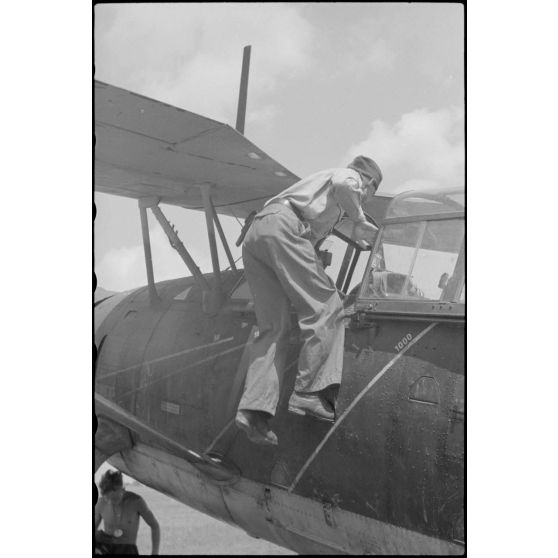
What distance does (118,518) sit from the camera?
4227mm

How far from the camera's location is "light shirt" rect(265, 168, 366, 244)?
3.47 metres

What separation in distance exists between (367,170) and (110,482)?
113 inches

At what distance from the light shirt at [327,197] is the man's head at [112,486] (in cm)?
229

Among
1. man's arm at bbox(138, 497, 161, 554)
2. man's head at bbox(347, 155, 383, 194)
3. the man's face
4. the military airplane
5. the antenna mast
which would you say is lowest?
man's arm at bbox(138, 497, 161, 554)

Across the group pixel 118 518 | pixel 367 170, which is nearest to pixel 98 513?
pixel 118 518

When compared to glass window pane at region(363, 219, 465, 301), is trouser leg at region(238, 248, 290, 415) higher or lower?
lower

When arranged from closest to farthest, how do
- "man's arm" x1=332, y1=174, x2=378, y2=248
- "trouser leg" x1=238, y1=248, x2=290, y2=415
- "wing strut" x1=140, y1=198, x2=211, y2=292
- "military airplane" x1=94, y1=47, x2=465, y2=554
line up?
"military airplane" x1=94, y1=47, x2=465, y2=554
"trouser leg" x1=238, y1=248, x2=290, y2=415
"man's arm" x1=332, y1=174, x2=378, y2=248
"wing strut" x1=140, y1=198, x2=211, y2=292

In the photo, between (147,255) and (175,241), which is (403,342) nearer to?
(175,241)

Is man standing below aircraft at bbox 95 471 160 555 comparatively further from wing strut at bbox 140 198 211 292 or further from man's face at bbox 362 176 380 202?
man's face at bbox 362 176 380 202

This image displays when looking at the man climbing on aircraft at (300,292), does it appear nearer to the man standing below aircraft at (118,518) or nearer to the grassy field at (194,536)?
the man standing below aircraft at (118,518)

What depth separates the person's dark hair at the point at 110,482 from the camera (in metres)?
4.41

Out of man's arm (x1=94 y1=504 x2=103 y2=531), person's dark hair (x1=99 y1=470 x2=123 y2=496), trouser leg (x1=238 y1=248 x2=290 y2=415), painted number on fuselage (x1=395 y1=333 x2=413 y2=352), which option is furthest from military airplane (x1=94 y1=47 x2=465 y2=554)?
man's arm (x1=94 y1=504 x2=103 y2=531)
